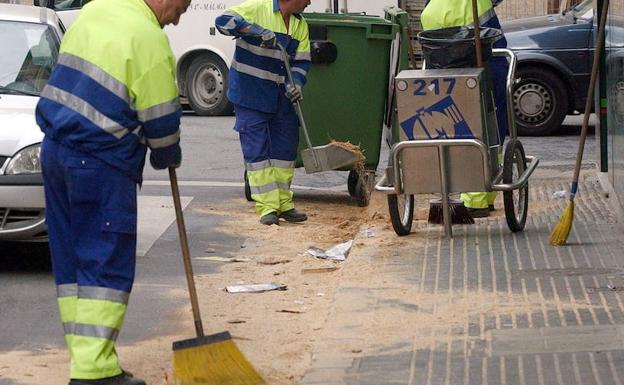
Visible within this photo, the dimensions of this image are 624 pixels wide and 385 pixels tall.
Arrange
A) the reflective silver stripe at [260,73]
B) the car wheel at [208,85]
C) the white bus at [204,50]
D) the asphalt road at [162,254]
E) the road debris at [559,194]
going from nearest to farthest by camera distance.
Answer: the asphalt road at [162,254] → the reflective silver stripe at [260,73] → the road debris at [559,194] → the white bus at [204,50] → the car wheel at [208,85]

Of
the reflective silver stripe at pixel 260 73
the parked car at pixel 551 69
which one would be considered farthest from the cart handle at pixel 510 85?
the parked car at pixel 551 69

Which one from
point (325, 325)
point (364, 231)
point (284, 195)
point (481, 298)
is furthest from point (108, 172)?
point (284, 195)

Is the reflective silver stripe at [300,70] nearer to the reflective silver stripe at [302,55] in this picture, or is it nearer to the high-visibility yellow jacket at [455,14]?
the reflective silver stripe at [302,55]

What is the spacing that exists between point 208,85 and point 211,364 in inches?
528

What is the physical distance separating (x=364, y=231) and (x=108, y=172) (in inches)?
166

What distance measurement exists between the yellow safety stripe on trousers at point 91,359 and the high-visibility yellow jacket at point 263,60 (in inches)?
197

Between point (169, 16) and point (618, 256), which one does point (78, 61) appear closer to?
point (169, 16)

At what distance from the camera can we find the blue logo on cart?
29.2 feet

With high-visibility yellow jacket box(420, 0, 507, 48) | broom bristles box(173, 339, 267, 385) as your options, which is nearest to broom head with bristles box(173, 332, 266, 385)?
broom bristles box(173, 339, 267, 385)

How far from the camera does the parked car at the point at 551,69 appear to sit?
1553cm

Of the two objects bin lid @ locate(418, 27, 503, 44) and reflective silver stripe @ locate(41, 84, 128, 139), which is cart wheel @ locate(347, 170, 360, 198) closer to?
bin lid @ locate(418, 27, 503, 44)

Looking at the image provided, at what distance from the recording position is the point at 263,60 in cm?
1061

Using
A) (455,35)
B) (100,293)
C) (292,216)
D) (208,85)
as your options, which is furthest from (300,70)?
(208,85)

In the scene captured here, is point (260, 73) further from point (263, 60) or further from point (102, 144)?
point (102, 144)
